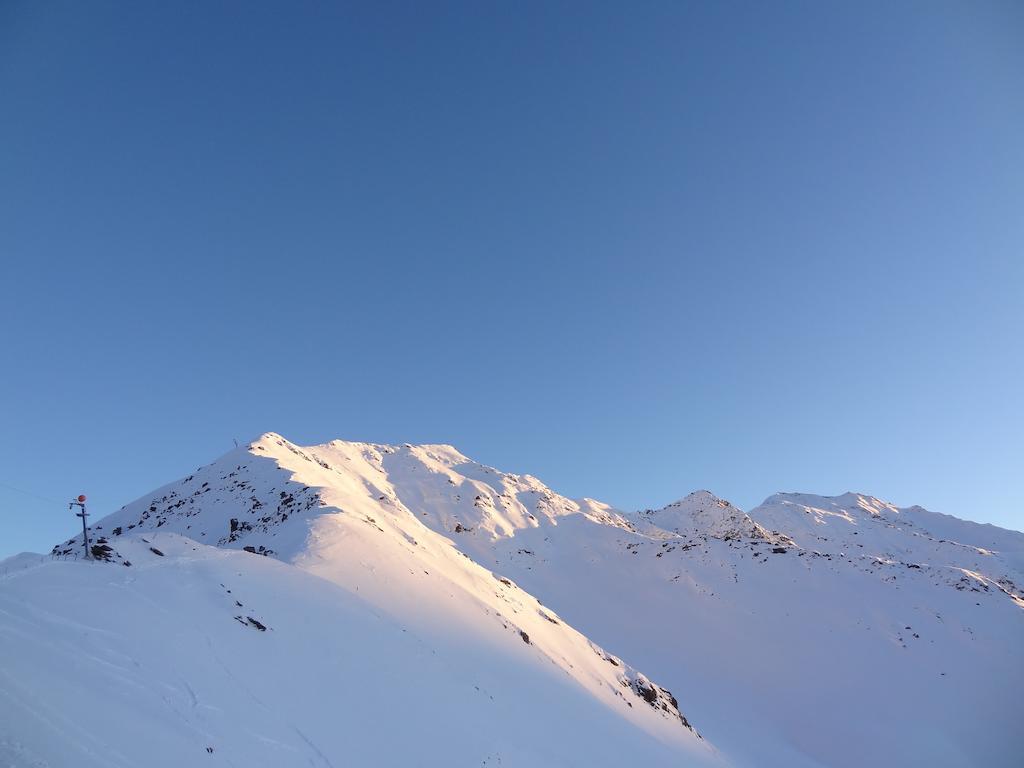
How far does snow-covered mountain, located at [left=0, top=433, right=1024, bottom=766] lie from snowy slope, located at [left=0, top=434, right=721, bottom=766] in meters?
0.09

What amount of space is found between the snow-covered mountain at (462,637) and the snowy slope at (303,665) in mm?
89

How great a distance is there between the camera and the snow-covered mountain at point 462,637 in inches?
454

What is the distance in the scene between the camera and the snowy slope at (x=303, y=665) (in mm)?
9719

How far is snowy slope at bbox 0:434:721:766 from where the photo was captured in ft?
31.9

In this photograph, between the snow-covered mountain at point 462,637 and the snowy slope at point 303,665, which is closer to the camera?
the snowy slope at point 303,665

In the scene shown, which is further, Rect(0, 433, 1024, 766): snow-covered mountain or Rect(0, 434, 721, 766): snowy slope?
Rect(0, 433, 1024, 766): snow-covered mountain

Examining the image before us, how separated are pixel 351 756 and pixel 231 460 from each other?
4952 centimetres

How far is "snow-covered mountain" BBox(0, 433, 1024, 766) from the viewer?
1154 cm

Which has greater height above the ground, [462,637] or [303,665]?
[303,665]

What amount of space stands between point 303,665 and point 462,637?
384 inches

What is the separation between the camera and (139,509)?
169 feet

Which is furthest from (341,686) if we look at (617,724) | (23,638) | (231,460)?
(231,460)

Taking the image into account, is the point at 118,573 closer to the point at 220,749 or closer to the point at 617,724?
the point at 220,749

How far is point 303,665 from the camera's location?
15617 millimetres
